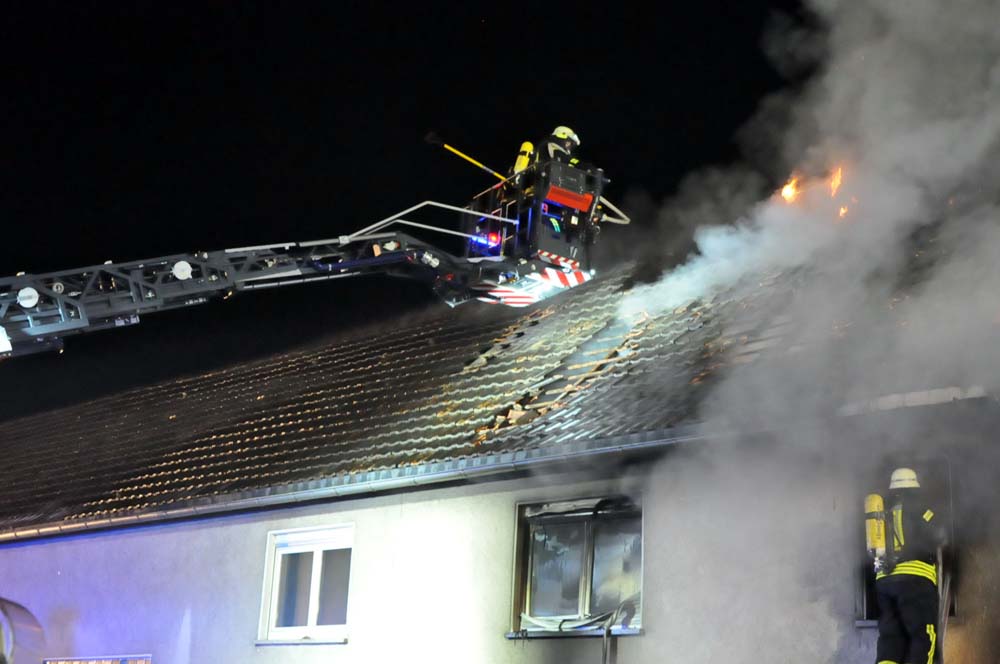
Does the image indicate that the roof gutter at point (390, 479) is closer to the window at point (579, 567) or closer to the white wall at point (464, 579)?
the white wall at point (464, 579)

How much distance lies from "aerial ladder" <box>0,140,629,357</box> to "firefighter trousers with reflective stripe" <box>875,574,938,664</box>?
6911 millimetres

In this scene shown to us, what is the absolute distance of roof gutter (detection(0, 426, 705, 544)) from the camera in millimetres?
8797

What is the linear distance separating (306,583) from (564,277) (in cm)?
443

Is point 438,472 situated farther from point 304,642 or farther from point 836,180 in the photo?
point 836,180

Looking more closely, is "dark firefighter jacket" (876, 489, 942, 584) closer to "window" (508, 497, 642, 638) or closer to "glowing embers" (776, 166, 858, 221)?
"window" (508, 497, 642, 638)

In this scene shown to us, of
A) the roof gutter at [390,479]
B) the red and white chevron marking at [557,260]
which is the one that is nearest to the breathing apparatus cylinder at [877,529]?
the roof gutter at [390,479]

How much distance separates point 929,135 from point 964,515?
4.14m

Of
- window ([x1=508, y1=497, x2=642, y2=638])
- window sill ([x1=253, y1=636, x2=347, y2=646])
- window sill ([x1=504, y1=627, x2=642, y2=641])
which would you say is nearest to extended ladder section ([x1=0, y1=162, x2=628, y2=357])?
window sill ([x1=253, y1=636, x2=347, y2=646])

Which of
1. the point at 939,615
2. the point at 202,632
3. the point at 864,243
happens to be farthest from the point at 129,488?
the point at 939,615

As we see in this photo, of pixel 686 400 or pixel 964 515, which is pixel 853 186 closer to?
pixel 686 400

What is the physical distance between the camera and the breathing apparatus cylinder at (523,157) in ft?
45.1

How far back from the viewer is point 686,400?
8.92m

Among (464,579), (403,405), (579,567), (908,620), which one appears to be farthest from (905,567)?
(403,405)

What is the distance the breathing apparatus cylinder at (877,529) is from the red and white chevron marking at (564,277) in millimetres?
6696
